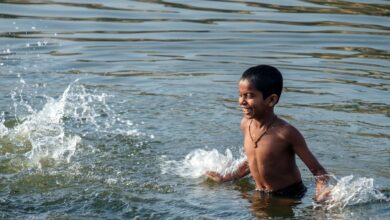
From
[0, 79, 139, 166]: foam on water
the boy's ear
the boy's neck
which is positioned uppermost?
the boy's ear

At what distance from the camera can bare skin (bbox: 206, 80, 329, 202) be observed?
282 inches

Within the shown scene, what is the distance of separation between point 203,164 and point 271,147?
91 cm

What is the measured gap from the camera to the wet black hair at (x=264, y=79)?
7.13 meters

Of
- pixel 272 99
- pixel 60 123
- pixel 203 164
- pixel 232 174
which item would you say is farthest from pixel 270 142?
pixel 60 123

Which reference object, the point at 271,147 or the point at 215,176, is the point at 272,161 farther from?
the point at 215,176

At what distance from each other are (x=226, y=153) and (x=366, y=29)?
20.4 ft

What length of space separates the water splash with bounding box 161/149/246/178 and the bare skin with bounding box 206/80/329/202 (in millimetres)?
486

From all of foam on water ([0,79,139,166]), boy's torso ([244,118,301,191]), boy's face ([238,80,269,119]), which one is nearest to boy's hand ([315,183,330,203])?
boy's torso ([244,118,301,191])

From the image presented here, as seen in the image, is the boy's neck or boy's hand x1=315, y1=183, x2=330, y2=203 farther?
the boy's neck

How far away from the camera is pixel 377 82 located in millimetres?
11109

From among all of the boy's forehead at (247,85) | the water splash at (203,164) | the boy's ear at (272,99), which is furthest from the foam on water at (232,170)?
the boy's forehead at (247,85)

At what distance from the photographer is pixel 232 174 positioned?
26.0 ft

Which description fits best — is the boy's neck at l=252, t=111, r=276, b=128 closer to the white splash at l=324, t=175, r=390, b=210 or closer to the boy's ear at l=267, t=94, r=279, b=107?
the boy's ear at l=267, t=94, r=279, b=107

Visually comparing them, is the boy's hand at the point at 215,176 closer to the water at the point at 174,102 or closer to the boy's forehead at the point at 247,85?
the water at the point at 174,102
